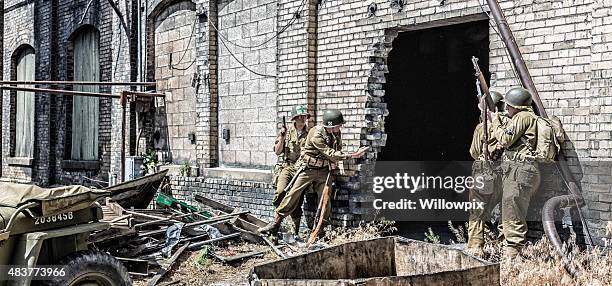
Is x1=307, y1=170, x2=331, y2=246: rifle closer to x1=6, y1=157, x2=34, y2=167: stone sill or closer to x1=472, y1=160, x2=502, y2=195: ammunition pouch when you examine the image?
x1=472, y1=160, x2=502, y2=195: ammunition pouch

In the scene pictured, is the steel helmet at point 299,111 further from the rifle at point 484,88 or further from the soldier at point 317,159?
the rifle at point 484,88

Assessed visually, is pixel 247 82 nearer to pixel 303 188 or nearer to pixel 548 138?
pixel 303 188

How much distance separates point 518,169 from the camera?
6484 millimetres

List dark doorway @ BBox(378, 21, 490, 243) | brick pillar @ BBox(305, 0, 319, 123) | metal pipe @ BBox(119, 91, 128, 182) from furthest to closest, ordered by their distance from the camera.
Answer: metal pipe @ BBox(119, 91, 128, 182) → dark doorway @ BBox(378, 21, 490, 243) → brick pillar @ BBox(305, 0, 319, 123)

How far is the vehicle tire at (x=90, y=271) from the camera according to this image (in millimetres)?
4941

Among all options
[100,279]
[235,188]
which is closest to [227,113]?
[235,188]

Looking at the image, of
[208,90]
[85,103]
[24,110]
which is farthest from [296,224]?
[24,110]

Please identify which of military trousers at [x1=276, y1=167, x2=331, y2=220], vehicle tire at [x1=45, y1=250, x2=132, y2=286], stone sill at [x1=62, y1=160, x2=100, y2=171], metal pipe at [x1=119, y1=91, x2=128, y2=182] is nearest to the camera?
vehicle tire at [x1=45, y1=250, x2=132, y2=286]

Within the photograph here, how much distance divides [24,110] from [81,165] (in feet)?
11.4

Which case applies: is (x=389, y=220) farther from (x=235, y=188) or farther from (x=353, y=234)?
(x=235, y=188)

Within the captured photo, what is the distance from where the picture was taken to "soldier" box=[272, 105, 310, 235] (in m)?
8.61

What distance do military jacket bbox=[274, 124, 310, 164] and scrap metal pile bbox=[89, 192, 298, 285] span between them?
3.28 ft

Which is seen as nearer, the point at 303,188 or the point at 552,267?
the point at 552,267

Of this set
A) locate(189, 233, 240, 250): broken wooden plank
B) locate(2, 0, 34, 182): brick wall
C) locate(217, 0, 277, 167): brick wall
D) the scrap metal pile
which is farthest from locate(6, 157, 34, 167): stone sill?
locate(189, 233, 240, 250): broken wooden plank
